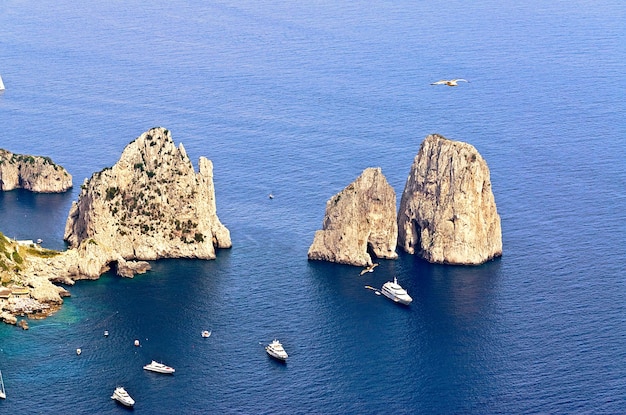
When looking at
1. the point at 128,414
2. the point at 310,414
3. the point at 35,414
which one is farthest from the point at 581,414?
the point at 35,414

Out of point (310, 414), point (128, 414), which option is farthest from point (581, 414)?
point (128, 414)

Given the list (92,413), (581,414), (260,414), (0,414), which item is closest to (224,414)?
(260,414)

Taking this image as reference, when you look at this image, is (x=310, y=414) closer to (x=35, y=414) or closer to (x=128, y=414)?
(x=128, y=414)

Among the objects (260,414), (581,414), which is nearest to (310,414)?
(260,414)

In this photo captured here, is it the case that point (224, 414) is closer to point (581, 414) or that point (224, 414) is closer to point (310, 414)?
point (310, 414)

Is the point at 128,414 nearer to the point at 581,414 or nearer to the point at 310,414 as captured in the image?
the point at 310,414

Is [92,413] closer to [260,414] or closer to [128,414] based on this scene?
[128,414]
